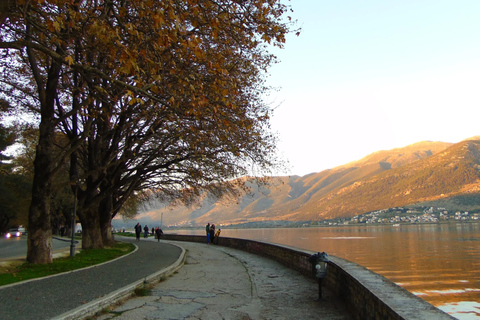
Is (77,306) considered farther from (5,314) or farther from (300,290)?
(300,290)

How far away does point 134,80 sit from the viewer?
10.0 metres

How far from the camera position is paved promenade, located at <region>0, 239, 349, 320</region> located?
23.9ft

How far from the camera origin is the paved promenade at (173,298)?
7.28 m

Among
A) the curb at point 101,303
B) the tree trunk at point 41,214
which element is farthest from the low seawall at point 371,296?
the tree trunk at point 41,214

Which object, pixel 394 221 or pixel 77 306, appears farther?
pixel 394 221

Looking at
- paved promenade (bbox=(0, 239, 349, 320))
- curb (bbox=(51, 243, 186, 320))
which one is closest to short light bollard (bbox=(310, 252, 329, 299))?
paved promenade (bbox=(0, 239, 349, 320))

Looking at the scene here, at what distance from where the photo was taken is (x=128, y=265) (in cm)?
1440

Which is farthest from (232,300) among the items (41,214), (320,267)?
(41,214)

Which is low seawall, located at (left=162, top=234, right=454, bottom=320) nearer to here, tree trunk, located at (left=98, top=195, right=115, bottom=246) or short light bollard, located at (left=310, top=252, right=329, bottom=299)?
short light bollard, located at (left=310, top=252, right=329, bottom=299)

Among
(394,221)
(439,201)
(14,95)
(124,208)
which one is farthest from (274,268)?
(439,201)

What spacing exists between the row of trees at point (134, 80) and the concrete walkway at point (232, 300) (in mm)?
4347

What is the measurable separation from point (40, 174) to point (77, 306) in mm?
7856

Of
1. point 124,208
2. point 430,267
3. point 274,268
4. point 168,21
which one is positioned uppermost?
Answer: point 168,21

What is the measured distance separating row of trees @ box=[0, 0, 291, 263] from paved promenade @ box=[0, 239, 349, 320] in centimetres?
411
